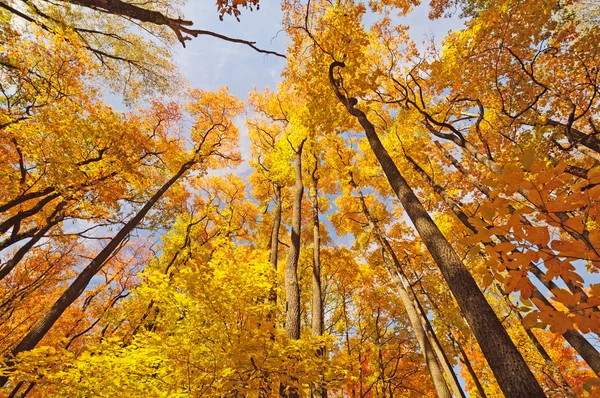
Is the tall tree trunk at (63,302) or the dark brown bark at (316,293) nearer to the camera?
the tall tree trunk at (63,302)

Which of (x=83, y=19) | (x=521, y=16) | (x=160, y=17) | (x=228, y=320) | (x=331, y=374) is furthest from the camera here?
(x=83, y=19)

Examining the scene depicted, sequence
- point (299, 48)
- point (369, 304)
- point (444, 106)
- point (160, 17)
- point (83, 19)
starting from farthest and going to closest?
point (369, 304), point (444, 106), point (83, 19), point (299, 48), point (160, 17)

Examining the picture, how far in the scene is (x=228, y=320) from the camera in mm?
4574

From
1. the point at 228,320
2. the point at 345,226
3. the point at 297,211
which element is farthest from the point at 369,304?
the point at 228,320

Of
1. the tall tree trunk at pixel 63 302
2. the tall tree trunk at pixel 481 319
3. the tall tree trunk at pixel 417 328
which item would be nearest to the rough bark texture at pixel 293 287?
the tall tree trunk at pixel 417 328

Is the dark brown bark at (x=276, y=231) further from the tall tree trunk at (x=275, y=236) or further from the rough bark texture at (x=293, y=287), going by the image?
the rough bark texture at (x=293, y=287)

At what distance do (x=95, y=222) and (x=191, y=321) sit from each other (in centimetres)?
673

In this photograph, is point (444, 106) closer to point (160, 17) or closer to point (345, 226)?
point (345, 226)

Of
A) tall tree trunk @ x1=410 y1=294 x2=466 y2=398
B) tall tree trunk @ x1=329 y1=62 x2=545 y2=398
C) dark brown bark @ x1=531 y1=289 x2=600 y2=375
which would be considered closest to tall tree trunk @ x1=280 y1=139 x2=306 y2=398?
tall tree trunk @ x1=329 y1=62 x2=545 y2=398

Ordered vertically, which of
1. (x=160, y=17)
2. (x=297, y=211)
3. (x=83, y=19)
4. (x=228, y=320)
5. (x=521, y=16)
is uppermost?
(x=83, y=19)

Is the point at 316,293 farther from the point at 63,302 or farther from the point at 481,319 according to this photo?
the point at 63,302

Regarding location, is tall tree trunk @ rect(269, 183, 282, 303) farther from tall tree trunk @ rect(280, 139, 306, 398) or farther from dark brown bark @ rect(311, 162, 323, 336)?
dark brown bark @ rect(311, 162, 323, 336)

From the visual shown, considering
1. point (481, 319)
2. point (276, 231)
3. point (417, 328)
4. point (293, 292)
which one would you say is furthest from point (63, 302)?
point (417, 328)

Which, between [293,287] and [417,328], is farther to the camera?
[417,328]
